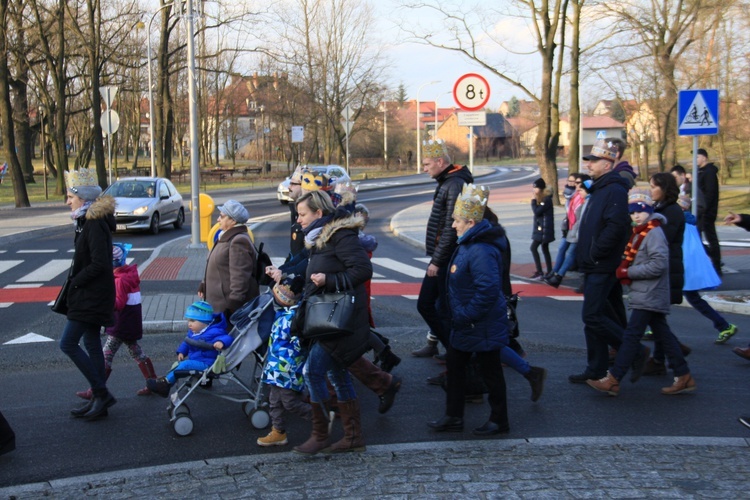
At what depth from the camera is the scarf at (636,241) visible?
636cm

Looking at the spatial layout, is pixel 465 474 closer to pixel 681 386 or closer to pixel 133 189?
pixel 681 386

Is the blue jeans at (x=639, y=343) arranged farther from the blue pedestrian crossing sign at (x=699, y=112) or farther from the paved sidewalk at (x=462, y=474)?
the blue pedestrian crossing sign at (x=699, y=112)

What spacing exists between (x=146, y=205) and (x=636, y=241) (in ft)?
55.2

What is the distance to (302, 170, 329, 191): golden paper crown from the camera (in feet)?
19.8

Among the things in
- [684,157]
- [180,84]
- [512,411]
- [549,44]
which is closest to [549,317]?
[512,411]

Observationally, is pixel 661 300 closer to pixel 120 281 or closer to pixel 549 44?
pixel 120 281

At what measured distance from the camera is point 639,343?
635cm

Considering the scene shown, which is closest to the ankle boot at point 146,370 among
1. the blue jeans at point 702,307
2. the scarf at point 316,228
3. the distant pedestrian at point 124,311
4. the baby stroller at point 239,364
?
the distant pedestrian at point 124,311

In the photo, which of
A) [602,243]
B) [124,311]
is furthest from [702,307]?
[124,311]

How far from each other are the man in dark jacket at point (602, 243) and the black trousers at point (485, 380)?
136 cm

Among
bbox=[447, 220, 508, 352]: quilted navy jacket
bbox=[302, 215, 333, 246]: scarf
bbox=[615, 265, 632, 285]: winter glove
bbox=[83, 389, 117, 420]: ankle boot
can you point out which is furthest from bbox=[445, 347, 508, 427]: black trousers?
bbox=[83, 389, 117, 420]: ankle boot

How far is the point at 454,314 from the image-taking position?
536 cm

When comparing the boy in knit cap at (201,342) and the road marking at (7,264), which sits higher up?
the boy in knit cap at (201,342)

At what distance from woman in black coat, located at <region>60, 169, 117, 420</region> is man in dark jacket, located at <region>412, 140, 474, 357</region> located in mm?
2591
